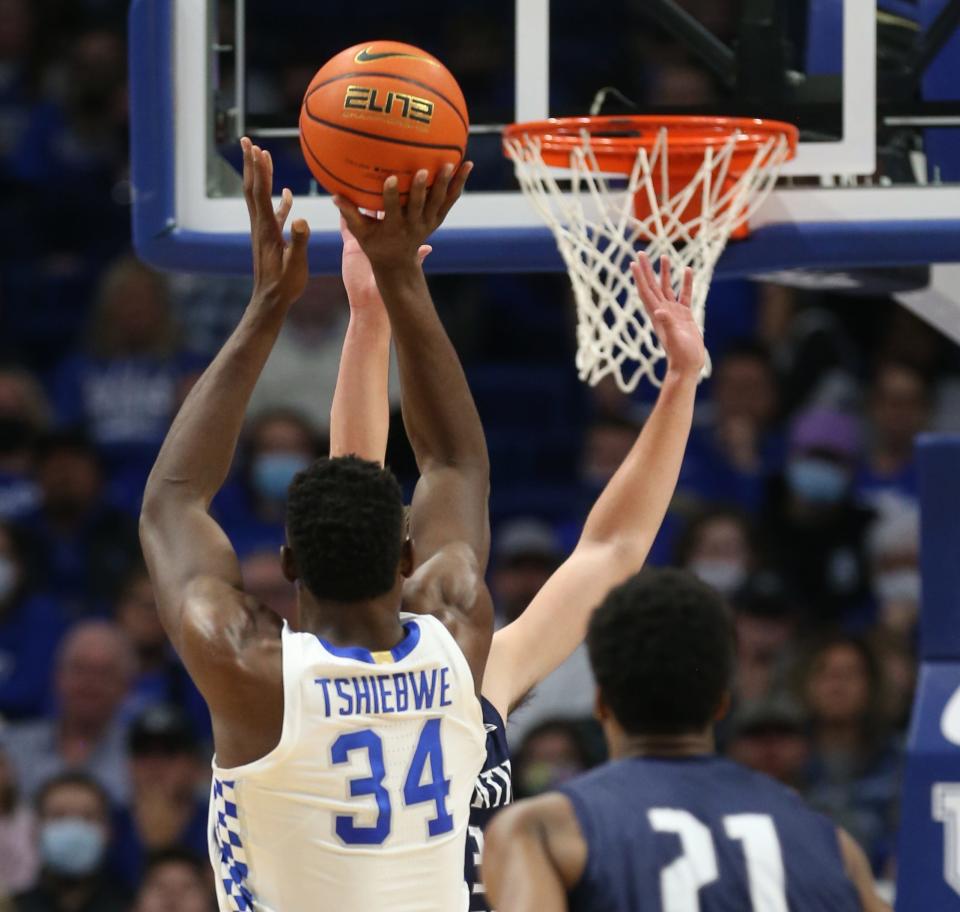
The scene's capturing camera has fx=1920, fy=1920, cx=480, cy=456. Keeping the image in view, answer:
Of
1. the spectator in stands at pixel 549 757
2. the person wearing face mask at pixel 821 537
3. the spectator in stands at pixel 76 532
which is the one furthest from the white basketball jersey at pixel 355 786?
the spectator in stands at pixel 76 532

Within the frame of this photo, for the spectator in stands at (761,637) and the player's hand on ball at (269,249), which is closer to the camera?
the player's hand on ball at (269,249)

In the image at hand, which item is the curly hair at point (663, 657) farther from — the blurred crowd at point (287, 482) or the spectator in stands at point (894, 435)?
the spectator in stands at point (894, 435)

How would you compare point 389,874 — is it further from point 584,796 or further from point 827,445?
point 827,445

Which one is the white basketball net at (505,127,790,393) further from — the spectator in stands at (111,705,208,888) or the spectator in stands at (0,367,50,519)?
the spectator in stands at (0,367,50,519)

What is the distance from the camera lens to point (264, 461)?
7.23 metres

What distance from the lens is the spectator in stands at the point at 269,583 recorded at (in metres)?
6.64

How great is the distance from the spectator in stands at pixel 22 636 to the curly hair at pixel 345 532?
447 cm

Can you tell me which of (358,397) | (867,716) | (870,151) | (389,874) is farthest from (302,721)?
(867,716)

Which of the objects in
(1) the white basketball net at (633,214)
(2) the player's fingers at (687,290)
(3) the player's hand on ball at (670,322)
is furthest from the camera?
(1) the white basketball net at (633,214)

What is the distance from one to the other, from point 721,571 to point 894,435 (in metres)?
0.93

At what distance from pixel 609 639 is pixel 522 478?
5365 millimetres

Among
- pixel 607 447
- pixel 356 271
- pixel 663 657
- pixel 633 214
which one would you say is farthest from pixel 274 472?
pixel 663 657

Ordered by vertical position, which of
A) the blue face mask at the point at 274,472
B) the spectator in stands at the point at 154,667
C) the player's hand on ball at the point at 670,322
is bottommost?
the spectator in stands at the point at 154,667

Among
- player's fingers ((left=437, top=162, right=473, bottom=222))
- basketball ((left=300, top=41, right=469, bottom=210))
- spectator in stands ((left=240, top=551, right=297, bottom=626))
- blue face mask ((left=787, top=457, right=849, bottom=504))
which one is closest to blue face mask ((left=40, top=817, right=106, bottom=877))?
spectator in stands ((left=240, top=551, right=297, bottom=626))
